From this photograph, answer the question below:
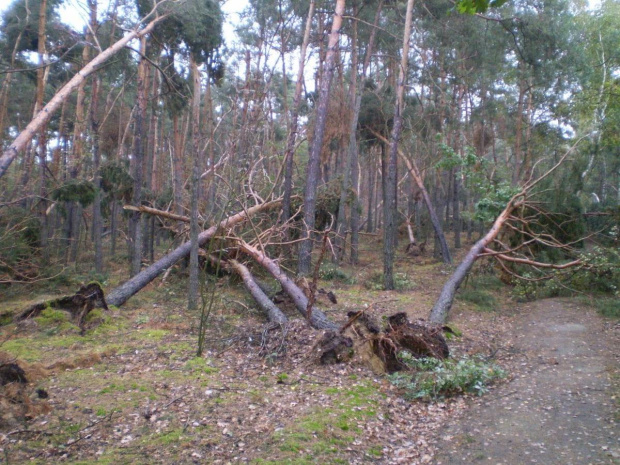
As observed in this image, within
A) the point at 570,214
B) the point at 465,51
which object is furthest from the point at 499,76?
the point at 570,214

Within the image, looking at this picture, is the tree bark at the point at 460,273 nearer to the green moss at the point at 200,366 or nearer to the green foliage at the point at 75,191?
the green moss at the point at 200,366

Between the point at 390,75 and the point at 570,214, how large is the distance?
12850 millimetres

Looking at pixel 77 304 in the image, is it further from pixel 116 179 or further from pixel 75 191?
pixel 116 179

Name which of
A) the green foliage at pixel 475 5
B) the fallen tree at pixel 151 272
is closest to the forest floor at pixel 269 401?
the fallen tree at pixel 151 272

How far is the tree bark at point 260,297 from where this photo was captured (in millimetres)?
8108

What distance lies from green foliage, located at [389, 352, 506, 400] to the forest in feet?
0.10

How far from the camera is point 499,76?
24.4 m

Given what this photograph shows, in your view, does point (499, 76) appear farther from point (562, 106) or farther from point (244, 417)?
point (244, 417)

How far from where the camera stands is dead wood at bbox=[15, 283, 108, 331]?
8.27 m

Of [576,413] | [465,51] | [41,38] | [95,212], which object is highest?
[465,51]

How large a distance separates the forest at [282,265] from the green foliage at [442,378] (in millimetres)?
29

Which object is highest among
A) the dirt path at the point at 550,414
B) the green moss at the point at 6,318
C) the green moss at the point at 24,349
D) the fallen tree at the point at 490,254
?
the fallen tree at the point at 490,254

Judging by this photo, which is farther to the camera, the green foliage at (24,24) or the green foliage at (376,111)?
the green foliage at (376,111)

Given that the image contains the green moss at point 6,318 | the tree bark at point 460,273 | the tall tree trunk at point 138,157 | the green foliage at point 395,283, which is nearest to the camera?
the green moss at point 6,318
